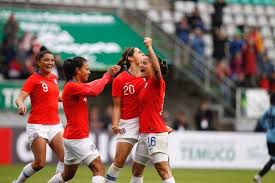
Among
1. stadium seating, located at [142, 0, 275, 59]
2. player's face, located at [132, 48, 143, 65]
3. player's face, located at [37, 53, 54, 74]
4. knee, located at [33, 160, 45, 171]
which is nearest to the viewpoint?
player's face, located at [132, 48, 143, 65]

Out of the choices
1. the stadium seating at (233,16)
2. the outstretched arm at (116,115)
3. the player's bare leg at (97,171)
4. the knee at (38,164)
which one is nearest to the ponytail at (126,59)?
the outstretched arm at (116,115)

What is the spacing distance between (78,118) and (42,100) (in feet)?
6.09

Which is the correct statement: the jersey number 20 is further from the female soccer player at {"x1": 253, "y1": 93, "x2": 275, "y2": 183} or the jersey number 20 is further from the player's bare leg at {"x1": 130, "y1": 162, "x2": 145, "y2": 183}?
the female soccer player at {"x1": 253, "y1": 93, "x2": 275, "y2": 183}

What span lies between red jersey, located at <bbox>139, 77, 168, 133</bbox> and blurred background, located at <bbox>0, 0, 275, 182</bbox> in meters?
11.5

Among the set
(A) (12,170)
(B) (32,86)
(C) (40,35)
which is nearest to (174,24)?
(C) (40,35)

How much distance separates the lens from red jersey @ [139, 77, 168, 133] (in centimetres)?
1258

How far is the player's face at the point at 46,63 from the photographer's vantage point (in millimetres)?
14133

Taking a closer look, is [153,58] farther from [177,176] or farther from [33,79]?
[177,176]

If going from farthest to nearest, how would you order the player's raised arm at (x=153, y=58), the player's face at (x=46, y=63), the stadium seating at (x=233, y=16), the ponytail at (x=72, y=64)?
the stadium seating at (x=233, y=16) < the player's face at (x=46, y=63) < the ponytail at (x=72, y=64) < the player's raised arm at (x=153, y=58)

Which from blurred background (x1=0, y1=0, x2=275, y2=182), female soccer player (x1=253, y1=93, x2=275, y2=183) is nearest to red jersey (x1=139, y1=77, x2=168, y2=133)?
female soccer player (x1=253, y1=93, x2=275, y2=183)

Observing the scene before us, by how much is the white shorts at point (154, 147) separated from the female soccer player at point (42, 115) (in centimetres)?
191

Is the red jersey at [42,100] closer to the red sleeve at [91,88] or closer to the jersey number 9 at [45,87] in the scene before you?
the jersey number 9 at [45,87]

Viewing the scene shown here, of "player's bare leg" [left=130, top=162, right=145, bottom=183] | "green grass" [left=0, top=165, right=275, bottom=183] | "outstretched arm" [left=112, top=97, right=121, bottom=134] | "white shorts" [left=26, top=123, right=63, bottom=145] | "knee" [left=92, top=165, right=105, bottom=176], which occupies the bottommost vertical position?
"green grass" [left=0, top=165, right=275, bottom=183]

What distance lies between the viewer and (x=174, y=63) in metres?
28.4
